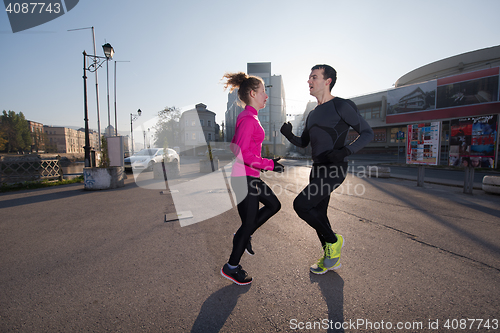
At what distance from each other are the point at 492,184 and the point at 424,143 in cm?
222

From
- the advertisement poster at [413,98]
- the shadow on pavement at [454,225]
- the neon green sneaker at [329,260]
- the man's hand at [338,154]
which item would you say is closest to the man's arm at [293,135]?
the man's hand at [338,154]

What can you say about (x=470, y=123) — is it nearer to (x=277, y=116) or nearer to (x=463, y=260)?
(x=463, y=260)

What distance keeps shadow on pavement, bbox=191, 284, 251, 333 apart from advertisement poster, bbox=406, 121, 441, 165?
882 cm

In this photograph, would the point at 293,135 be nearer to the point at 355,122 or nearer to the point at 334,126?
the point at 334,126

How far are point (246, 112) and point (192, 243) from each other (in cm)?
213

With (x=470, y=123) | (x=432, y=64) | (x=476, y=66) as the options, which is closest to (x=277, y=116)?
(x=432, y=64)

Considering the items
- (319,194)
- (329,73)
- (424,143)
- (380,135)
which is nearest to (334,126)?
(329,73)

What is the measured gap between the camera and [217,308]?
1942 millimetres

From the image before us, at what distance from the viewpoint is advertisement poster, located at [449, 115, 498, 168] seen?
7.14 m

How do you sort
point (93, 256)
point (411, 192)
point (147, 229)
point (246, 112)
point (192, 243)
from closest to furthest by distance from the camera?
1. point (246, 112)
2. point (93, 256)
3. point (192, 243)
4. point (147, 229)
5. point (411, 192)

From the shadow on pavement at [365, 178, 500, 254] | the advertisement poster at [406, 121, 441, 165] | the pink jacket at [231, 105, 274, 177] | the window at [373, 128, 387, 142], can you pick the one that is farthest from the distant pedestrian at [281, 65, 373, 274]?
the window at [373, 128, 387, 142]

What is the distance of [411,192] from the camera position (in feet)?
24.1

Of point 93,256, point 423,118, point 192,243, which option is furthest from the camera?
point 423,118

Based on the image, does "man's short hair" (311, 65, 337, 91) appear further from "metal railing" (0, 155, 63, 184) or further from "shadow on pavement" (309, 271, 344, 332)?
"metal railing" (0, 155, 63, 184)
